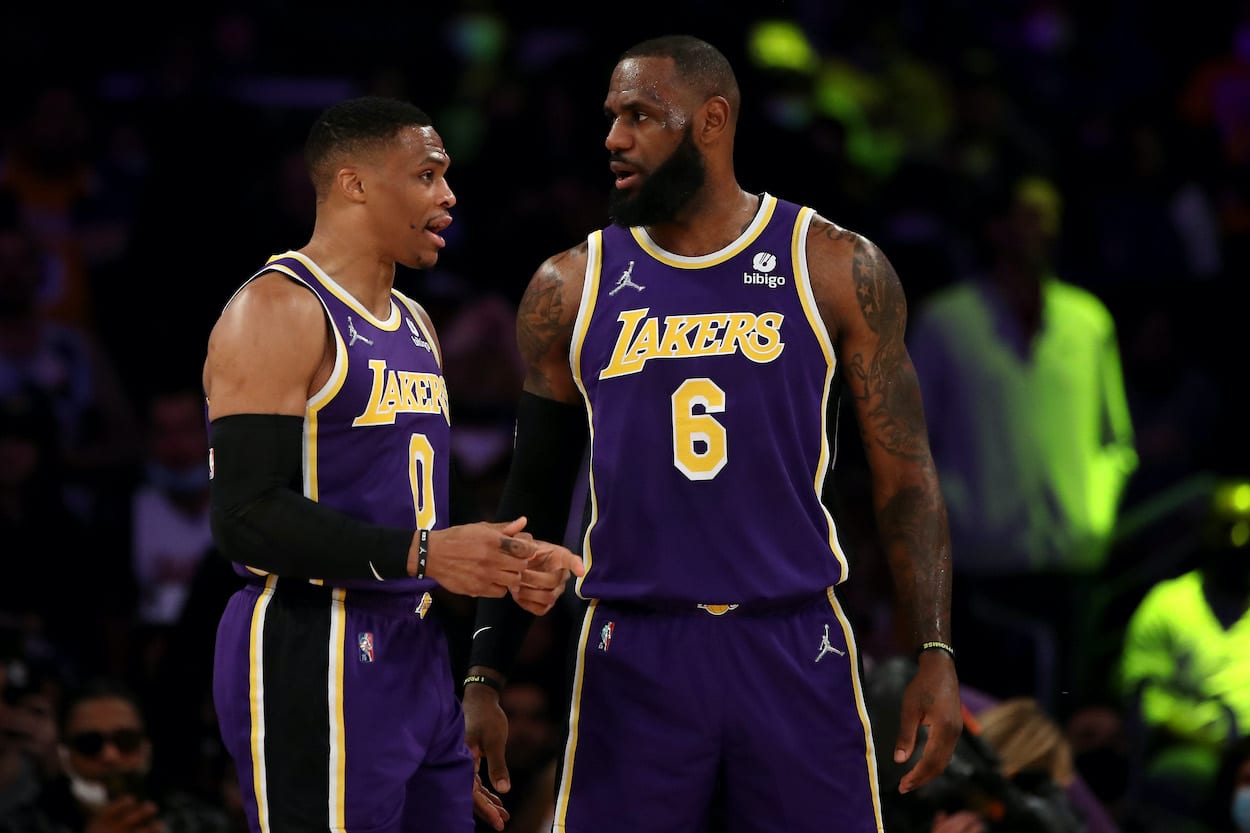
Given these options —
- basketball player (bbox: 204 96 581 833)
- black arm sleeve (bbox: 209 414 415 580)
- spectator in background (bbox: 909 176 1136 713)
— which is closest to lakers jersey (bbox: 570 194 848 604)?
basketball player (bbox: 204 96 581 833)

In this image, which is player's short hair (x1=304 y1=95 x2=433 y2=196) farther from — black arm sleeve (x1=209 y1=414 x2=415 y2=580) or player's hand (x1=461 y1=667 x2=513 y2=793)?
player's hand (x1=461 y1=667 x2=513 y2=793)

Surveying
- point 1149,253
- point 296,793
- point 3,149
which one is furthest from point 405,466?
point 1149,253

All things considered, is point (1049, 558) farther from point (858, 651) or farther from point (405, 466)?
point (405, 466)

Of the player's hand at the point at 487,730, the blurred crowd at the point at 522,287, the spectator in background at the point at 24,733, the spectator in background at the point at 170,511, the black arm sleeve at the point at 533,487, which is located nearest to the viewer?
the player's hand at the point at 487,730

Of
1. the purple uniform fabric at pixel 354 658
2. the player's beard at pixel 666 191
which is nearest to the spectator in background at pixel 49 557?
the purple uniform fabric at pixel 354 658

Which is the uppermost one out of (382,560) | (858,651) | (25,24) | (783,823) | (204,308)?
(25,24)

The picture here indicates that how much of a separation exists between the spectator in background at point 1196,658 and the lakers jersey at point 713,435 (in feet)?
11.6

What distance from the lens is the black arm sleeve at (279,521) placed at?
3934mm

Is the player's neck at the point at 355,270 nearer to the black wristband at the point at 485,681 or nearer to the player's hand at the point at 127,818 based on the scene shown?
the black wristband at the point at 485,681

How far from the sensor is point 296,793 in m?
4.04

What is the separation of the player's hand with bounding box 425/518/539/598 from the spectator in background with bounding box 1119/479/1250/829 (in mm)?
4207

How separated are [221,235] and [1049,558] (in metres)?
4.15

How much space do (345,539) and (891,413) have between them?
138cm

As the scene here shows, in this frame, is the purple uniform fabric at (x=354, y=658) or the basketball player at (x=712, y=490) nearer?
the purple uniform fabric at (x=354, y=658)
